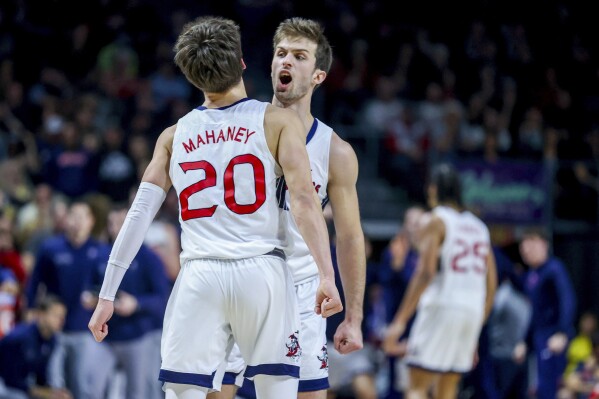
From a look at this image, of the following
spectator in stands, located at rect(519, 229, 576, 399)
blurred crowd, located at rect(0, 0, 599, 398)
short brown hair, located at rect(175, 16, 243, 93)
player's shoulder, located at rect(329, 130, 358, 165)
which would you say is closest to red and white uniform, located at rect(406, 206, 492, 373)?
blurred crowd, located at rect(0, 0, 599, 398)

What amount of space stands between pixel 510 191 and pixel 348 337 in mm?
9320

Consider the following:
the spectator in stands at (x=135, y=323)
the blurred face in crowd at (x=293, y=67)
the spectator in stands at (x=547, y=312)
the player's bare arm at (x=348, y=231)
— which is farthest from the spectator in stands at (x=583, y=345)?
the blurred face in crowd at (x=293, y=67)

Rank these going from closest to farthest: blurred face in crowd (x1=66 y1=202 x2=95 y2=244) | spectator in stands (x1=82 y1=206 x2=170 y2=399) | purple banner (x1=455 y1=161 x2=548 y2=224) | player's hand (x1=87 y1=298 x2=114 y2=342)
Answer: player's hand (x1=87 y1=298 x2=114 y2=342) → spectator in stands (x1=82 y1=206 x2=170 y2=399) → blurred face in crowd (x1=66 y1=202 x2=95 y2=244) → purple banner (x1=455 y1=161 x2=548 y2=224)

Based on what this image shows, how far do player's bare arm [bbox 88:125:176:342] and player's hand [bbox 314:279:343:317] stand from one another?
0.76 meters

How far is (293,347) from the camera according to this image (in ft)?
13.5

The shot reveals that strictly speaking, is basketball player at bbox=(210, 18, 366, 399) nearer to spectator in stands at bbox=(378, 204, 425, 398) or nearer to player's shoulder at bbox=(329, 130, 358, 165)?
player's shoulder at bbox=(329, 130, 358, 165)

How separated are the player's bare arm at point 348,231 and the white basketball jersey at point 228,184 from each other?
0.65m

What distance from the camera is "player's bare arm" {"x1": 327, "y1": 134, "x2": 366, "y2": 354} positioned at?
4.75 meters

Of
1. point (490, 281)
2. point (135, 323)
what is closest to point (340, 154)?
point (490, 281)

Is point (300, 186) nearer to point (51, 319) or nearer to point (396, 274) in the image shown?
point (51, 319)

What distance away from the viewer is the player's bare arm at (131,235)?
419 cm

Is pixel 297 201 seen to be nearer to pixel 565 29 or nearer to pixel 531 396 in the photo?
pixel 531 396

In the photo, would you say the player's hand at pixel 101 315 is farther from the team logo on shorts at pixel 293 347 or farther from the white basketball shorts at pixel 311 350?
the white basketball shorts at pixel 311 350

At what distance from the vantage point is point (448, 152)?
45.0 feet
